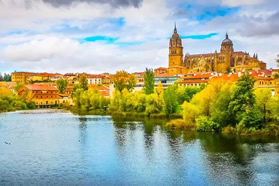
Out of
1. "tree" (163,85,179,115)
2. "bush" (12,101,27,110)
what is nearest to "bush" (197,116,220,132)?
"tree" (163,85,179,115)

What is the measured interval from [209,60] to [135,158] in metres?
102

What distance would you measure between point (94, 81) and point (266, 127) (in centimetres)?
10499

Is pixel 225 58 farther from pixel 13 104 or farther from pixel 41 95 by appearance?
pixel 13 104

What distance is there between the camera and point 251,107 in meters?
33.2

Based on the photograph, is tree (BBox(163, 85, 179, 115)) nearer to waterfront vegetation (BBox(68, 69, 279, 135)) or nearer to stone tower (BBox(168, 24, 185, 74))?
waterfront vegetation (BBox(68, 69, 279, 135))

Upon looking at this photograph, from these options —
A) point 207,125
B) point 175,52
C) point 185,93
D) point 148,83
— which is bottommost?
point 207,125

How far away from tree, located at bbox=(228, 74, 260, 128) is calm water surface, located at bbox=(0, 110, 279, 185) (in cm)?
229

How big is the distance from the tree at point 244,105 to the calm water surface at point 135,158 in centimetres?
229

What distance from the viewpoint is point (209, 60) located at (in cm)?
12275

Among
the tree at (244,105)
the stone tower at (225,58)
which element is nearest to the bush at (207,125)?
the tree at (244,105)

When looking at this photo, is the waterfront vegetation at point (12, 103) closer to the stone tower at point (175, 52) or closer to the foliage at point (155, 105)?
the foliage at point (155, 105)

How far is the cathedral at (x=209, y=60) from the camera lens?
118 m

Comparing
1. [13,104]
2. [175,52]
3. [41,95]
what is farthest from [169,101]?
[175,52]

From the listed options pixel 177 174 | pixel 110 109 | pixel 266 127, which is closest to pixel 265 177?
pixel 177 174
